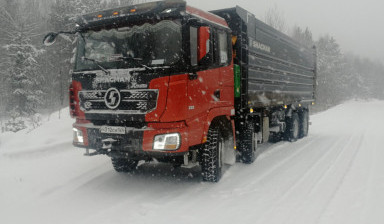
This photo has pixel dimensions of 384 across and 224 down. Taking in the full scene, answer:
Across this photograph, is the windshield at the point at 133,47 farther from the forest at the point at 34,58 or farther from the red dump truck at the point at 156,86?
the forest at the point at 34,58

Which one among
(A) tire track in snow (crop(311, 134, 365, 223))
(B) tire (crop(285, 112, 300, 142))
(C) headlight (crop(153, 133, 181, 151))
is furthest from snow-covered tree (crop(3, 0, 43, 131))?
(C) headlight (crop(153, 133, 181, 151))

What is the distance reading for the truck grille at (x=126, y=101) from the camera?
4750 millimetres

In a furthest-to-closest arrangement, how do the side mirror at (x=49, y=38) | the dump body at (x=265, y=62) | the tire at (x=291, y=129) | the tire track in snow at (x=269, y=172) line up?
the tire at (x=291, y=129) < the dump body at (x=265, y=62) < the side mirror at (x=49, y=38) < the tire track in snow at (x=269, y=172)

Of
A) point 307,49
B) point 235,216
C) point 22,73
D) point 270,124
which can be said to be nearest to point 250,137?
point 270,124

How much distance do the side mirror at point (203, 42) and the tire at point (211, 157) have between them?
1379 mm

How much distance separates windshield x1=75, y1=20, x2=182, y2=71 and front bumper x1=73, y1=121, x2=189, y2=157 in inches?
36.3

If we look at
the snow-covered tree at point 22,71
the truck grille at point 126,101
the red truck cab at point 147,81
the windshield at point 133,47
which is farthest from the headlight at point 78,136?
the snow-covered tree at point 22,71

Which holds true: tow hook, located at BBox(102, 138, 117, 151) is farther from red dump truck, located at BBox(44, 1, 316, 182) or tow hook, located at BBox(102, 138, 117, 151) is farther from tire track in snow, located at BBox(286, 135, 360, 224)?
tire track in snow, located at BBox(286, 135, 360, 224)

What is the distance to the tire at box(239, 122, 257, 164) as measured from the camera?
7.31 metres

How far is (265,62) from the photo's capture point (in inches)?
314

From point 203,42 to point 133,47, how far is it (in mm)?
1064

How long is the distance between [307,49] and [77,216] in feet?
34.3

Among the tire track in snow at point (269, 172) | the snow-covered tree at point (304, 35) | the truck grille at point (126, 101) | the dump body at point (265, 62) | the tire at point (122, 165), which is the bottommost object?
the tire track in snow at point (269, 172)

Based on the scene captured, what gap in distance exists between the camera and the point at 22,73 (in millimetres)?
Answer: 26375
